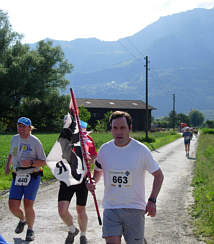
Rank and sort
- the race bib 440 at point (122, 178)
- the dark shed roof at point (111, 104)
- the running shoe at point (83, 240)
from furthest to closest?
the dark shed roof at point (111, 104), the running shoe at point (83, 240), the race bib 440 at point (122, 178)

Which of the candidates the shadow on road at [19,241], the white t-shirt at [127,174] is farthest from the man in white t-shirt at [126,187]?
the shadow on road at [19,241]

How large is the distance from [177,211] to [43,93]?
49133mm

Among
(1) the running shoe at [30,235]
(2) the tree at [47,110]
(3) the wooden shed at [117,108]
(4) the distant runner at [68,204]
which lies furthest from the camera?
(3) the wooden shed at [117,108]

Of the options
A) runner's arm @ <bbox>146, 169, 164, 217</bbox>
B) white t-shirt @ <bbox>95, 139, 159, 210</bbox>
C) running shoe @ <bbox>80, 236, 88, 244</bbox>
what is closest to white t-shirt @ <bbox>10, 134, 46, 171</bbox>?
running shoe @ <bbox>80, 236, 88, 244</bbox>

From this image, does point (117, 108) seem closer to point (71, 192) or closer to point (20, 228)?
point (20, 228)

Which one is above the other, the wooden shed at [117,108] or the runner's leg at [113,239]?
the runner's leg at [113,239]

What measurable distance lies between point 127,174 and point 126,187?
0.45 ft

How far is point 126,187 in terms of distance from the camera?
3.71 m

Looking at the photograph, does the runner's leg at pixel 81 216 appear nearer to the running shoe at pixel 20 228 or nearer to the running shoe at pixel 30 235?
the running shoe at pixel 30 235

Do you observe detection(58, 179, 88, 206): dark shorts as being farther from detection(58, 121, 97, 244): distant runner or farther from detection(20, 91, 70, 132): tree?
detection(20, 91, 70, 132): tree

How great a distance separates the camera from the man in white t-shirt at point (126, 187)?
12.2ft

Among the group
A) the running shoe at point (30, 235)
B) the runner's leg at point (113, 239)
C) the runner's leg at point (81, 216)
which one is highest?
the runner's leg at point (113, 239)

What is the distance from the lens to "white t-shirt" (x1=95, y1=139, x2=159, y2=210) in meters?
3.71

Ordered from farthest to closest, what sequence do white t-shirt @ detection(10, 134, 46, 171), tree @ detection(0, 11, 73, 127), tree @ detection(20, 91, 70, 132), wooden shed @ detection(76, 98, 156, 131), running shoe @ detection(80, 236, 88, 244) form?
1. wooden shed @ detection(76, 98, 156, 131)
2. tree @ detection(20, 91, 70, 132)
3. tree @ detection(0, 11, 73, 127)
4. white t-shirt @ detection(10, 134, 46, 171)
5. running shoe @ detection(80, 236, 88, 244)
